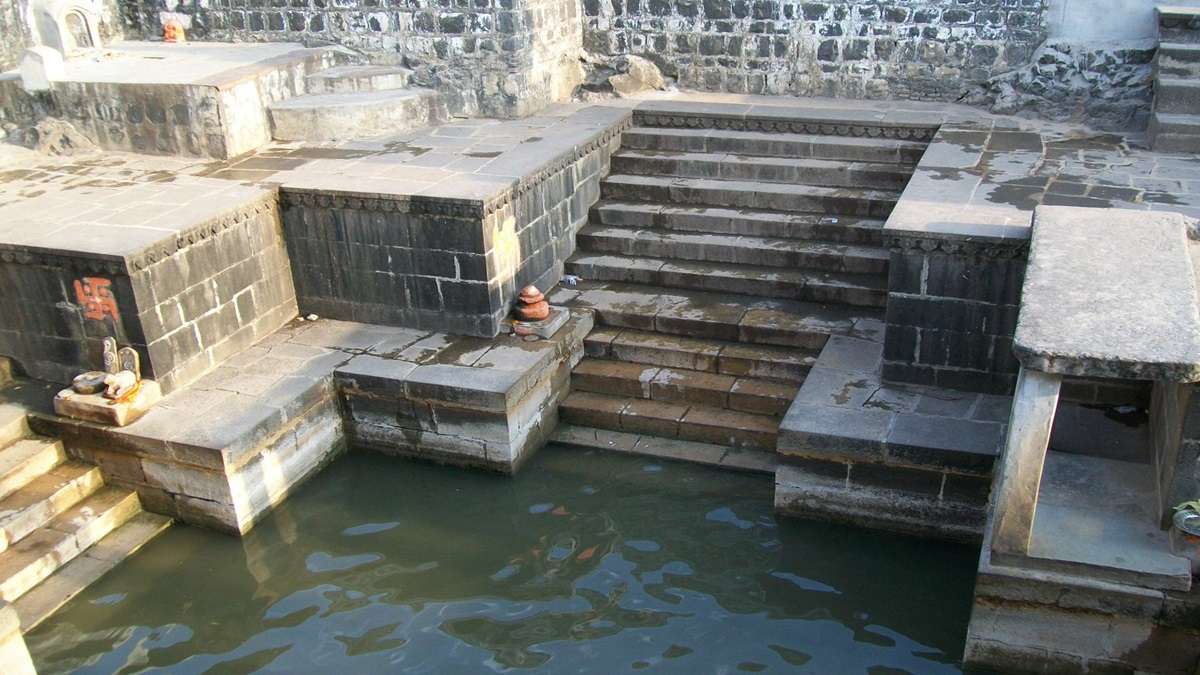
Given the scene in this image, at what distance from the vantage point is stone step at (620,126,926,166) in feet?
28.1

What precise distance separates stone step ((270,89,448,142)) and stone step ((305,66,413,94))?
3.4 inches

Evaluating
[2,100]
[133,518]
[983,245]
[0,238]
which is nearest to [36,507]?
[133,518]

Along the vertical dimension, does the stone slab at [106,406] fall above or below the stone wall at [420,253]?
below

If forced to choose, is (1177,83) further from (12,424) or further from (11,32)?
(11,32)

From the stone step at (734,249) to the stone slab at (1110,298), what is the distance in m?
1.96

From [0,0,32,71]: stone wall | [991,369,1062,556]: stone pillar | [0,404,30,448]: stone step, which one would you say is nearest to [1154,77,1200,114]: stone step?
[991,369,1062,556]: stone pillar

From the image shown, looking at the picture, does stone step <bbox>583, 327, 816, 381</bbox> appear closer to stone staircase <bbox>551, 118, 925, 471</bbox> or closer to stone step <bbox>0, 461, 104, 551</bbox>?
stone staircase <bbox>551, 118, 925, 471</bbox>

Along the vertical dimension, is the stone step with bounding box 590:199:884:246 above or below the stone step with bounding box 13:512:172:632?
above

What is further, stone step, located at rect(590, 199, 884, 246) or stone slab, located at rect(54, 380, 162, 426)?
stone step, located at rect(590, 199, 884, 246)

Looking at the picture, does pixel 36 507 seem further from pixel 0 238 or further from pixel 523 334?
pixel 523 334

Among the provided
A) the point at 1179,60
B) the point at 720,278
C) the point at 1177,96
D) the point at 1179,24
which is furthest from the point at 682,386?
the point at 1179,24

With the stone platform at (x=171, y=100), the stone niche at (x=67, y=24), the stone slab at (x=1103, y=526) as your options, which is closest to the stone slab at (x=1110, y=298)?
the stone slab at (x=1103, y=526)

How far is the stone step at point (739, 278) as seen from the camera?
297 inches

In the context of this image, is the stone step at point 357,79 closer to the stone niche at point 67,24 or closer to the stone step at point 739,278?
the stone niche at point 67,24
